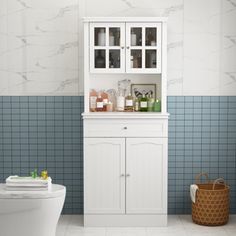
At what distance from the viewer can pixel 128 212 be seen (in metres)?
5.00

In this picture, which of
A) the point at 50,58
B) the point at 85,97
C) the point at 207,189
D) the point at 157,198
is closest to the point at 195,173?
the point at 207,189

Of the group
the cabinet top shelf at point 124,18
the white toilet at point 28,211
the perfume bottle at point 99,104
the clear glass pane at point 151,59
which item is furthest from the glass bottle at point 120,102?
the white toilet at point 28,211

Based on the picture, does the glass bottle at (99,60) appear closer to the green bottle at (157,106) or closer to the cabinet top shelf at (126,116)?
the cabinet top shelf at (126,116)

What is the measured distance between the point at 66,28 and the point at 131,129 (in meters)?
1.17

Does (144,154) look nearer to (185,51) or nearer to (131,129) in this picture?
(131,129)

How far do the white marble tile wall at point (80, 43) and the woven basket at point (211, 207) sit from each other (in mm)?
959

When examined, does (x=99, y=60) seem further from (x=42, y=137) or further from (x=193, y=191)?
(x=193, y=191)

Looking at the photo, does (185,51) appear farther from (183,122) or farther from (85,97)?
(85,97)

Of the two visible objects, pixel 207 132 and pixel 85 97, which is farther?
pixel 207 132

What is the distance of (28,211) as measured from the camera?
13.8ft

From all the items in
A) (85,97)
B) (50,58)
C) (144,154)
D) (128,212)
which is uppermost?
(50,58)

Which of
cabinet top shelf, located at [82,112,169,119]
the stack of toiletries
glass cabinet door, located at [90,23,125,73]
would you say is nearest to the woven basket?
cabinet top shelf, located at [82,112,169,119]

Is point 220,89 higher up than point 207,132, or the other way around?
point 220,89

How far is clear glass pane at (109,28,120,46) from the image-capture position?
4949mm
